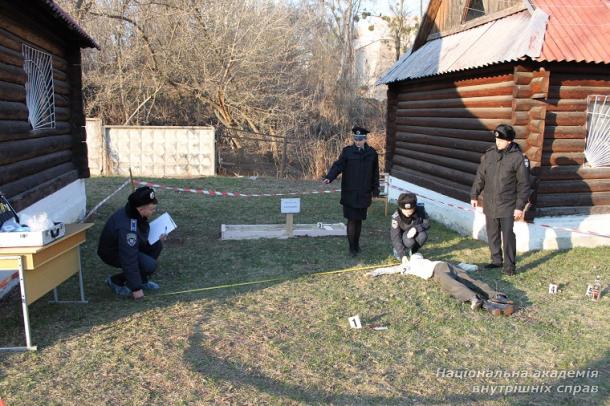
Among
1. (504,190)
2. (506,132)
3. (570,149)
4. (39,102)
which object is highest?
(39,102)

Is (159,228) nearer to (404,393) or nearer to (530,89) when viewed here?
(404,393)

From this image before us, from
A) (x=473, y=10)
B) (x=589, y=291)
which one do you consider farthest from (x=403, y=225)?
(x=473, y=10)

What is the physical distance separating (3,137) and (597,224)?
8501 mm

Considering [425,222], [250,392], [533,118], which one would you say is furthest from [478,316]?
[533,118]

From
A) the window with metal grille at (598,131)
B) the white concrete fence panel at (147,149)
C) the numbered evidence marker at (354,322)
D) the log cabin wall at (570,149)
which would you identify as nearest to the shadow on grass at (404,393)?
the numbered evidence marker at (354,322)

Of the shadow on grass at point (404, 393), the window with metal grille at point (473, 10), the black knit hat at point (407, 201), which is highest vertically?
the window with metal grille at point (473, 10)

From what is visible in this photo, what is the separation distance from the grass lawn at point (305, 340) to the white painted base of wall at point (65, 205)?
1.13m

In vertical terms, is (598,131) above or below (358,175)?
above

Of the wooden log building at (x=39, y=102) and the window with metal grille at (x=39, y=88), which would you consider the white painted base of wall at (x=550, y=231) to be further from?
the window with metal grille at (x=39, y=88)

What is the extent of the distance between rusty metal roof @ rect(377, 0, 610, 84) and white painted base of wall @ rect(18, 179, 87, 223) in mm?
6720

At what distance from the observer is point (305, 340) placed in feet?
14.8

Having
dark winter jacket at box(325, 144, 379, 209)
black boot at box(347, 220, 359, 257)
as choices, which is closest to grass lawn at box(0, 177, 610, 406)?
black boot at box(347, 220, 359, 257)

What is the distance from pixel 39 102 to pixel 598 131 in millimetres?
8594

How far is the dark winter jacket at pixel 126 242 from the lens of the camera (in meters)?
5.00
